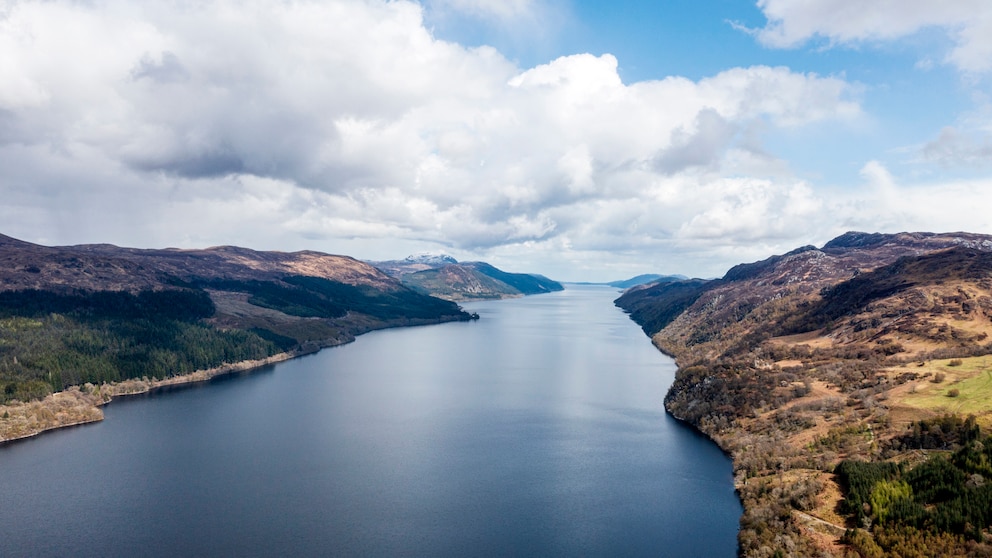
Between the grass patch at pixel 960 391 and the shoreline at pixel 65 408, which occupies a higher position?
the grass patch at pixel 960 391

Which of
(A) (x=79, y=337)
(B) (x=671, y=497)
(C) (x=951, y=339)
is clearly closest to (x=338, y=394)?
(A) (x=79, y=337)

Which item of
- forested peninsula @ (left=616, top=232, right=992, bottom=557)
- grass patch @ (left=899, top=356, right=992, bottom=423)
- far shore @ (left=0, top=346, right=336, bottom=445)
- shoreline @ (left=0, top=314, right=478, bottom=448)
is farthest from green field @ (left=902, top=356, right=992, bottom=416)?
far shore @ (left=0, top=346, right=336, bottom=445)

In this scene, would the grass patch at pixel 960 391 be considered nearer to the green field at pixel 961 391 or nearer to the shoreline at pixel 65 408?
the green field at pixel 961 391

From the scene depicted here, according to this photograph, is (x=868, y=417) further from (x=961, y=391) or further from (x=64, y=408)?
(x=64, y=408)

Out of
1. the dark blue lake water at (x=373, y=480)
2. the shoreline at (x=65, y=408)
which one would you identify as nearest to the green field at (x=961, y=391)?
the dark blue lake water at (x=373, y=480)

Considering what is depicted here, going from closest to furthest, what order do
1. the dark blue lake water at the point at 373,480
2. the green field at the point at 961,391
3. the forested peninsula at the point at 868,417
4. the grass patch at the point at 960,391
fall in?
1. the forested peninsula at the point at 868,417
2. the dark blue lake water at the point at 373,480
3. the grass patch at the point at 960,391
4. the green field at the point at 961,391

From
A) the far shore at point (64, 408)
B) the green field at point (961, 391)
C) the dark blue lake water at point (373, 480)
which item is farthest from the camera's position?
the far shore at point (64, 408)

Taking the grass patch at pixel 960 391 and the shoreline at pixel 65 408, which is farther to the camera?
the shoreline at pixel 65 408
